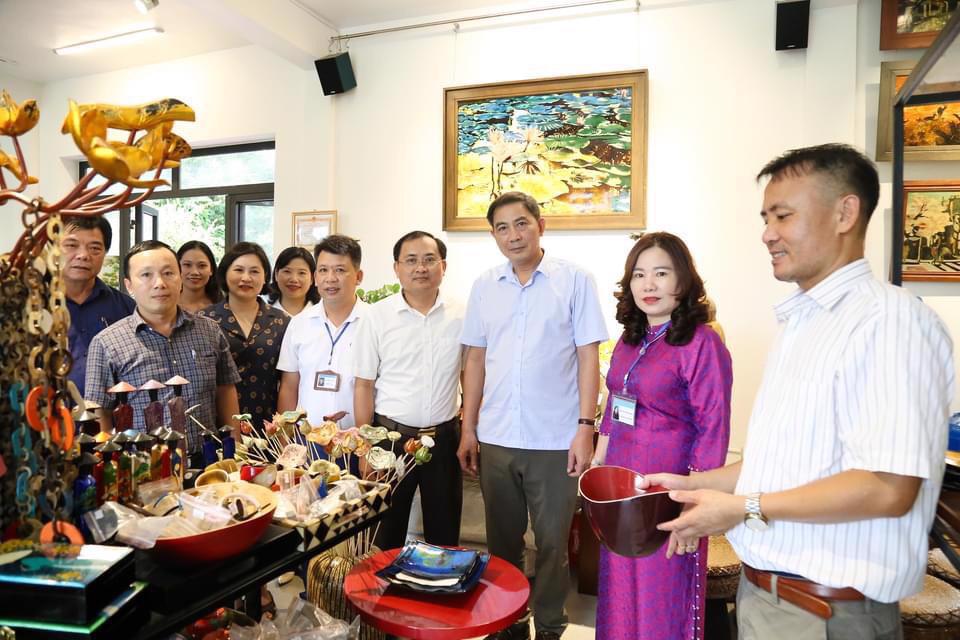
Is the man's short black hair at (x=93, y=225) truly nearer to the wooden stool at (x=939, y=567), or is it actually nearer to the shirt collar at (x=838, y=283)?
the shirt collar at (x=838, y=283)

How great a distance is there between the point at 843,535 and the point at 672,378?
764 mm

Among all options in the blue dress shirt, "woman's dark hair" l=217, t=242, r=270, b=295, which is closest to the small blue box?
"woman's dark hair" l=217, t=242, r=270, b=295

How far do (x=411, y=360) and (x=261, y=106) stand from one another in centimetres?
332

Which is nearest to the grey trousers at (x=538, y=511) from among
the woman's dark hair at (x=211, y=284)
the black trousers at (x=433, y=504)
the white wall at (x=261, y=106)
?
the black trousers at (x=433, y=504)

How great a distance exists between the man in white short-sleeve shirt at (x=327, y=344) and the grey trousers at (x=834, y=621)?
6.20ft

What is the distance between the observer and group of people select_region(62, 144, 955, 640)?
101cm

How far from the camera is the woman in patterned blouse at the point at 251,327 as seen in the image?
9.29 feet

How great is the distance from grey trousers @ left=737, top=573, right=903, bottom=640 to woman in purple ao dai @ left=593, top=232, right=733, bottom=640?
0.58m

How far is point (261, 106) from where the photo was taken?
4871mm

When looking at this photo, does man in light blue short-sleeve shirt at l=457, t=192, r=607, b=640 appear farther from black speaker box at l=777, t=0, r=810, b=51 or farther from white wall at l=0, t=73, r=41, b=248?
white wall at l=0, t=73, r=41, b=248

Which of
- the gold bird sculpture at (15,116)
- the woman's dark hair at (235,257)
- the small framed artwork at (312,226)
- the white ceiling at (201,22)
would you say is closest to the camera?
the gold bird sculpture at (15,116)

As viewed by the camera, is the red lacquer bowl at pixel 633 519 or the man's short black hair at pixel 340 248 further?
the man's short black hair at pixel 340 248

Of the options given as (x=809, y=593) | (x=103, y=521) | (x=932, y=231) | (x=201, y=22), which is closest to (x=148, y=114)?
(x=103, y=521)

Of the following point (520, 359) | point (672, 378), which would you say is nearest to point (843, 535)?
point (672, 378)
